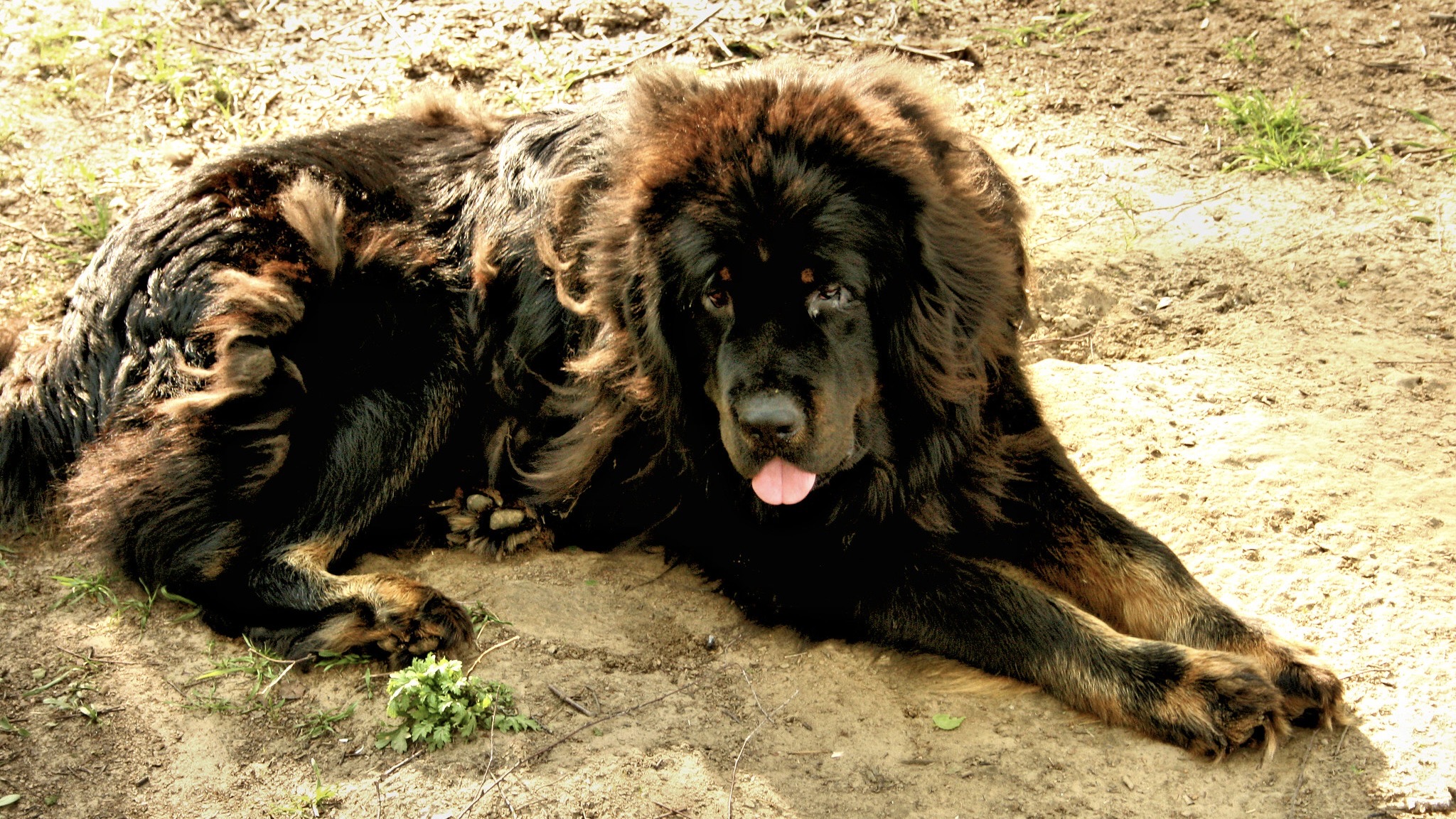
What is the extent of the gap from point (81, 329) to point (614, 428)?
195cm

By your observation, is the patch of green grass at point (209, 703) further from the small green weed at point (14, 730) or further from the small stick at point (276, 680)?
the small green weed at point (14, 730)

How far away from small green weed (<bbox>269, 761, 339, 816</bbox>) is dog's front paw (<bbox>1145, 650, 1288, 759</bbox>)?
2177mm

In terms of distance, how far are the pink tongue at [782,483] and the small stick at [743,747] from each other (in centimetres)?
59

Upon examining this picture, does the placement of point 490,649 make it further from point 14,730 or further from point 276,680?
point 14,730

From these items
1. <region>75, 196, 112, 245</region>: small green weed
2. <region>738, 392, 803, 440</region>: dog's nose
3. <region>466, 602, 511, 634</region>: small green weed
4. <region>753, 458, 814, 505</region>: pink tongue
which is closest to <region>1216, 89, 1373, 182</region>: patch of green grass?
<region>753, 458, 814, 505</region>: pink tongue

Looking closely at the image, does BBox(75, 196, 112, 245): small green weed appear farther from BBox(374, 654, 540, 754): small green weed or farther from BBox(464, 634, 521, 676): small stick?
BBox(374, 654, 540, 754): small green weed

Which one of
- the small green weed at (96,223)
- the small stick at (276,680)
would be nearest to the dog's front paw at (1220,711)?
the small stick at (276,680)

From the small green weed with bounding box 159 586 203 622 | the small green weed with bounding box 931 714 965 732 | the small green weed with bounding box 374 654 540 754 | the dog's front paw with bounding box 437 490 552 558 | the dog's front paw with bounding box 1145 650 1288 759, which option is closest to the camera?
the dog's front paw with bounding box 1145 650 1288 759

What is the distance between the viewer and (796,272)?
3.22 meters

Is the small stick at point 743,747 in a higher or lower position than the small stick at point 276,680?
higher

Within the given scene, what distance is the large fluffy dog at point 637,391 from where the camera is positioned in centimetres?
325

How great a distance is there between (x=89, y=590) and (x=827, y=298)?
2.69 m

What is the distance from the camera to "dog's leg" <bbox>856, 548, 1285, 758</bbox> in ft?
10.0

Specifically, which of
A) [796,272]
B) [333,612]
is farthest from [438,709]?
[796,272]
